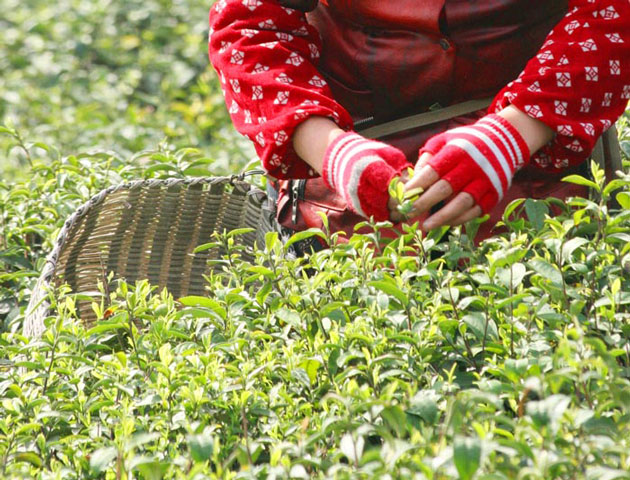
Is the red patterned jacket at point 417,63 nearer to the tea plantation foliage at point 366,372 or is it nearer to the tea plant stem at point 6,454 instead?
the tea plantation foliage at point 366,372

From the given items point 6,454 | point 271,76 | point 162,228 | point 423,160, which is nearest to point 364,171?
point 423,160

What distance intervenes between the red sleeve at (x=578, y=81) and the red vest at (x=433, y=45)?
5.8 inches

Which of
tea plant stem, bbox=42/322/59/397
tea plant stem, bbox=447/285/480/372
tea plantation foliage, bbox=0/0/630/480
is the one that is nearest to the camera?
tea plantation foliage, bbox=0/0/630/480

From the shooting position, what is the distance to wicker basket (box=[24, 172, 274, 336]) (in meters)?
2.67

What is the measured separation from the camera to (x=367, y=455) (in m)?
1.28

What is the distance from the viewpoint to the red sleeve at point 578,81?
2.08 meters

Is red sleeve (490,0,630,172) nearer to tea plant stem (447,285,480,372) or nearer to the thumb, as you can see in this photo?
the thumb

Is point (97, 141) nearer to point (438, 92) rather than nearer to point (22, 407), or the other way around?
point (438, 92)

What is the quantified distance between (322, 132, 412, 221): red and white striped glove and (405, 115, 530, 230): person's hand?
5 cm

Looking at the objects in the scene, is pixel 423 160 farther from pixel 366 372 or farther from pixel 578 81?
pixel 366 372

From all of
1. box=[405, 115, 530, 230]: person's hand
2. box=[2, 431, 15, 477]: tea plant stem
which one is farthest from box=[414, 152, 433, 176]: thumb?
box=[2, 431, 15, 477]: tea plant stem

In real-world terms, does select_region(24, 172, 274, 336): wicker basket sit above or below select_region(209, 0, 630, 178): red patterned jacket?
below

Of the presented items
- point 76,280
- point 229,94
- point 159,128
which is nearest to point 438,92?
point 229,94

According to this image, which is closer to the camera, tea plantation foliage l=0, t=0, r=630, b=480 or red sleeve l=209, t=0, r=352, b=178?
tea plantation foliage l=0, t=0, r=630, b=480
